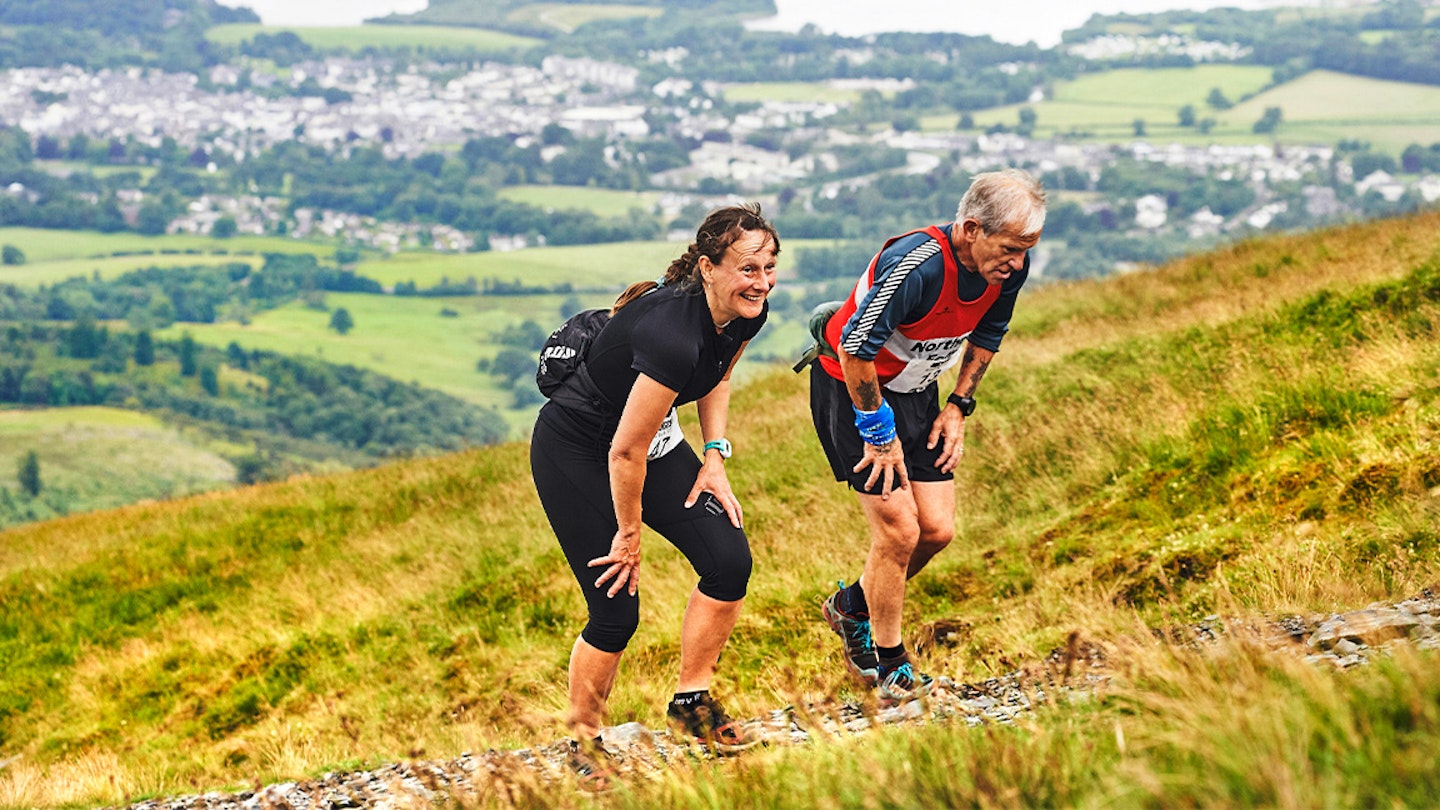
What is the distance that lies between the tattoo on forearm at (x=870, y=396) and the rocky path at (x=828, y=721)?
126 cm

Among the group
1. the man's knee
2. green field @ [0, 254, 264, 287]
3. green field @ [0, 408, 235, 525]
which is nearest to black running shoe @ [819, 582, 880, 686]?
the man's knee

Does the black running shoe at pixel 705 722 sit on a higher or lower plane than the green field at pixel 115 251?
higher

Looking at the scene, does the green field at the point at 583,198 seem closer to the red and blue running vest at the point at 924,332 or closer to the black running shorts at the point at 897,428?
the black running shorts at the point at 897,428

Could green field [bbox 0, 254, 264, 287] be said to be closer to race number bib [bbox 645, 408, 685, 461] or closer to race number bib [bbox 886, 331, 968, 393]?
Answer: race number bib [bbox 645, 408, 685, 461]

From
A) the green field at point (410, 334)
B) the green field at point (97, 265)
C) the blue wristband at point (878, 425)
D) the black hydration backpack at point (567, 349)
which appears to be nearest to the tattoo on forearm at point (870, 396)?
the blue wristband at point (878, 425)

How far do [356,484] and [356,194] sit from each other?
648ft

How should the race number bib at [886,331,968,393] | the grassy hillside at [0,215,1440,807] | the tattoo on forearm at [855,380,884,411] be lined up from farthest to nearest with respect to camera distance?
the race number bib at [886,331,968,393] < the tattoo on forearm at [855,380,884,411] < the grassy hillside at [0,215,1440,807]

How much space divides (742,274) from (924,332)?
1.14 m

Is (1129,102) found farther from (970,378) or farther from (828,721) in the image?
(828,721)

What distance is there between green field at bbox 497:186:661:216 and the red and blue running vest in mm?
156446

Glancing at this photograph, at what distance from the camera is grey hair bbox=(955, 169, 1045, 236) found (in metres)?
4.82

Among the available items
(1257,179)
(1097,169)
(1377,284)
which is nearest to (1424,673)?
(1377,284)

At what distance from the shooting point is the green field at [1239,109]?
130m

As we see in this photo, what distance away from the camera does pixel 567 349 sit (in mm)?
5008
